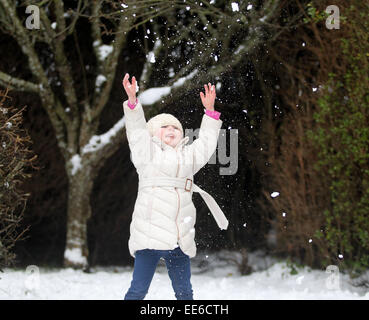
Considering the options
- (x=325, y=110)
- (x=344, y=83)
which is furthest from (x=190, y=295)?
(x=344, y=83)

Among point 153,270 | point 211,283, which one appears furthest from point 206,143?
point 211,283

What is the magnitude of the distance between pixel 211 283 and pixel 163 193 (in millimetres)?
3070

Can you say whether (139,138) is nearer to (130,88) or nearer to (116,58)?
(130,88)

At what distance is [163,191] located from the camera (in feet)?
11.2

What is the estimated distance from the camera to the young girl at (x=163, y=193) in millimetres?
3379

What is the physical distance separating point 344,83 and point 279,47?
4.70 feet

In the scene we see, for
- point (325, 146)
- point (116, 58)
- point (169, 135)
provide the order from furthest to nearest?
point (116, 58), point (325, 146), point (169, 135)

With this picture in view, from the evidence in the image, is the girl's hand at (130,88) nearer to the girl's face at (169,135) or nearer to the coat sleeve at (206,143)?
the girl's face at (169,135)

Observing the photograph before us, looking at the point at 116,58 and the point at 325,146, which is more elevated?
the point at 116,58

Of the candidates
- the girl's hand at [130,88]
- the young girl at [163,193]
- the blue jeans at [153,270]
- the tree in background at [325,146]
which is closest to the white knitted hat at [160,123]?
the young girl at [163,193]

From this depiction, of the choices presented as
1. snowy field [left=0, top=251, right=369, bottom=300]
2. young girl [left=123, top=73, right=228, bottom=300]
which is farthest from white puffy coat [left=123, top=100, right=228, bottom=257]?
snowy field [left=0, top=251, right=369, bottom=300]

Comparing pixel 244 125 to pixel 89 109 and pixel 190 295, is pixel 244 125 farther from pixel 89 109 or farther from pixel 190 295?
pixel 190 295

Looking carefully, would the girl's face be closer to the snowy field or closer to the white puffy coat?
the white puffy coat

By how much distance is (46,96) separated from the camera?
6.73 metres
